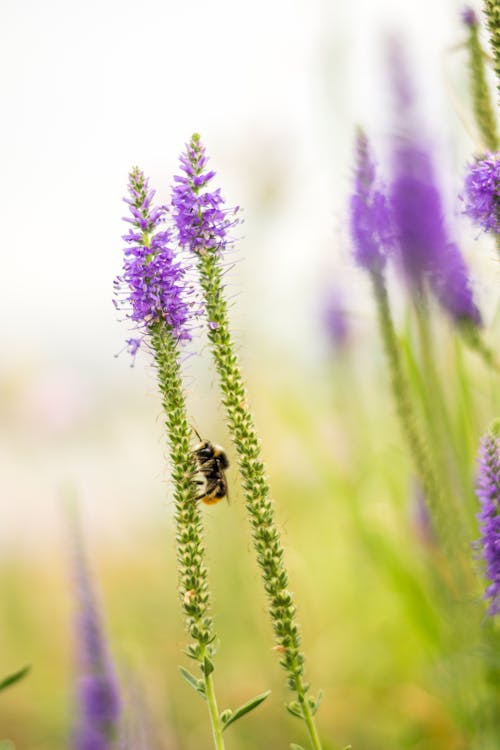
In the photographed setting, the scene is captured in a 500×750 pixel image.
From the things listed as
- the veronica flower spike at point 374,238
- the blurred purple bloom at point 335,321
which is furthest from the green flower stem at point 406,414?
the blurred purple bloom at point 335,321

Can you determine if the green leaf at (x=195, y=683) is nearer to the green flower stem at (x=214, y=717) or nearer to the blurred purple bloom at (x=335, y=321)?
the green flower stem at (x=214, y=717)

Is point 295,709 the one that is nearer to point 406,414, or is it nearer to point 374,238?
point 406,414

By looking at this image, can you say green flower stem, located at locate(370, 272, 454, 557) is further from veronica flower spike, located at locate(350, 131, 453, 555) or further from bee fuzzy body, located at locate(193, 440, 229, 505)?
bee fuzzy body, located at locate(193, 440, 229, 505)

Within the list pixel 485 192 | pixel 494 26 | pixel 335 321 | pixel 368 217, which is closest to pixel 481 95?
pixel 368 217

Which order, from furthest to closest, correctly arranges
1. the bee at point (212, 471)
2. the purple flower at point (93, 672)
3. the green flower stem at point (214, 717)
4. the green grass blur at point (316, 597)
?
1. the green grass blur at point (316, 597)
2. the purple flower at point (93, 672)
3. the bee at point (212, 471)
4. the green flower stem at point (214, 717)

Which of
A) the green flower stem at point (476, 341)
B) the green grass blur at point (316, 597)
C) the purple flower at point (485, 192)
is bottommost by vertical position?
the green grass blur at point (316, 597)

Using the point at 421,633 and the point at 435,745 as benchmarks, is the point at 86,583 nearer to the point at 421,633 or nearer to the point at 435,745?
the point at 421,633
